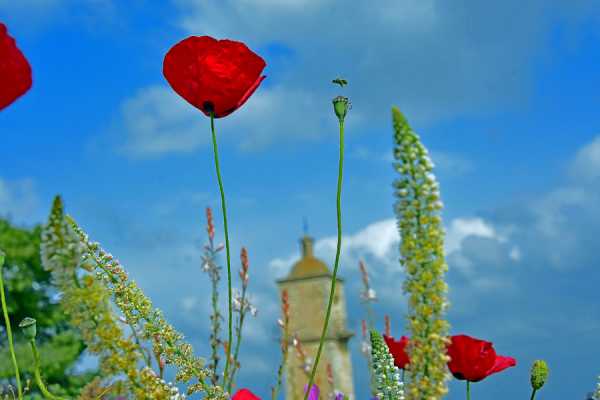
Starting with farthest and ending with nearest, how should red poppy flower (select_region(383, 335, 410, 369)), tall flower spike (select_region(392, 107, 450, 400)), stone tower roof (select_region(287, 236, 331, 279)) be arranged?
1. stone tower roof (select_region(287, 236, 331, 279))
2. red poppy flower (select_region(383, 335, 410, 369))
3. tall flower spike (select_region(392, 107, 450, 400))

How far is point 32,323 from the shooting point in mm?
1776

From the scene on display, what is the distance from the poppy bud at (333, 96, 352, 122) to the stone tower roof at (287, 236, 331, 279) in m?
46.2

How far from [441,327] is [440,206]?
19 cm

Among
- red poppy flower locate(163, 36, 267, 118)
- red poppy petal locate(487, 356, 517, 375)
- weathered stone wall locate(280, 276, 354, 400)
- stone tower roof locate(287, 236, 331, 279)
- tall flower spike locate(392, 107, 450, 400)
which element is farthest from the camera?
stone tower roof locate(287, 236, 331, 279)

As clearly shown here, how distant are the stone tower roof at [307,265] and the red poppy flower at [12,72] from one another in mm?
46519

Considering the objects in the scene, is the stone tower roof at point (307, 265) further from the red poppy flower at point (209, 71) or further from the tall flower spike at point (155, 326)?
the tall flower spike at point (155, 326)

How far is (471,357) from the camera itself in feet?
7.45

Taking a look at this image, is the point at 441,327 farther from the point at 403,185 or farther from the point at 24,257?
the point at 24,257

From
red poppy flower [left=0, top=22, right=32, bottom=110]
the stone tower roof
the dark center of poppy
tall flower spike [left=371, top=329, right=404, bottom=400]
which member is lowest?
tall flower spike [left=371, top=329, right=404, bottom=400]

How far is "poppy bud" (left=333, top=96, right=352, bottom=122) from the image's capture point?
1815 mm

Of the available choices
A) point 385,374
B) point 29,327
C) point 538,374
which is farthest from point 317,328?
point 385,374

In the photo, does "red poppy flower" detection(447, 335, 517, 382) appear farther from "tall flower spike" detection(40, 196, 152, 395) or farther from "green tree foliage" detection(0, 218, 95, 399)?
"green tree foliage" detection(0, 218, 95, 399)

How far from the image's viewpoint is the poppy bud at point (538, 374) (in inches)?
85.0

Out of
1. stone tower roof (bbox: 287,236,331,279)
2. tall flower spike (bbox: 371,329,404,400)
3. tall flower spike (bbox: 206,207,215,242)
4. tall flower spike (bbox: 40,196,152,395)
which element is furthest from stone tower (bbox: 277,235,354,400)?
tall flower spike (bbox: 371,329,404,400)
